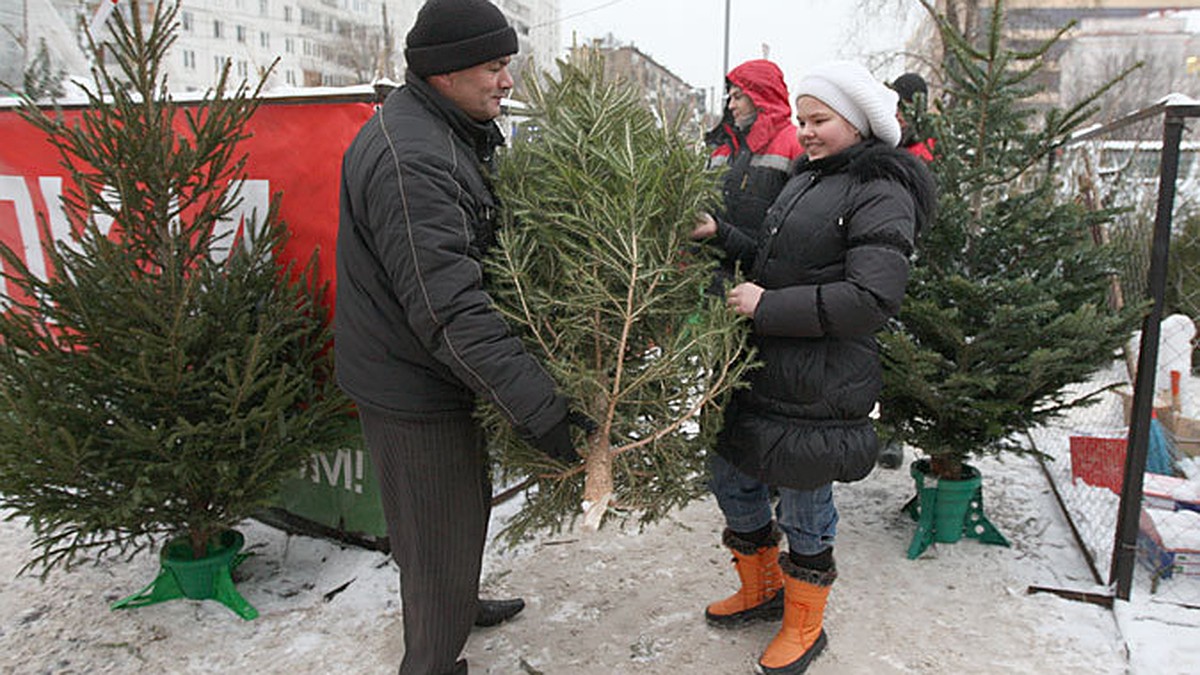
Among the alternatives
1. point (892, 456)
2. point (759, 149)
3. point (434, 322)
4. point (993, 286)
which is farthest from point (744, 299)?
point (892, 456)

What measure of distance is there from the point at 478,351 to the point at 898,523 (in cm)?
278

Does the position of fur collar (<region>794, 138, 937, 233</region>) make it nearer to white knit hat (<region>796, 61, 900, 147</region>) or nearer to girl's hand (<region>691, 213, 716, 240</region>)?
white knit hat (<region>796, 61, 900, 147</region>)

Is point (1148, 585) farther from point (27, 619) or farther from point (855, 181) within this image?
point (27, 619)

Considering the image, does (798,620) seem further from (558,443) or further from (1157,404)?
(1157,404)

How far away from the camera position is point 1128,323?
3.06 meters

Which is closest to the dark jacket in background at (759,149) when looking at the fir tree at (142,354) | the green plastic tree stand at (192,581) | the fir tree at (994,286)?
the fir tree at (994,286)

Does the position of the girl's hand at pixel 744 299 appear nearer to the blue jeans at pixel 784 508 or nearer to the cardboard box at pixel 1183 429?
the blue jeans at pixel 784 508

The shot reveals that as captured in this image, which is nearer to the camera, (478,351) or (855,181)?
(478,351)

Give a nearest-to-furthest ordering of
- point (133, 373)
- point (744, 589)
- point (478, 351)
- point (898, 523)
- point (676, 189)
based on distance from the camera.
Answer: point (478, 351), point (676, 189), point (133, 373), point (744, 589), point (898, 523)

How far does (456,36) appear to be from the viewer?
2023 millimetres

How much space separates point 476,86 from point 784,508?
164 centimetres

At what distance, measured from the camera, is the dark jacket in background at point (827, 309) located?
7.41ft

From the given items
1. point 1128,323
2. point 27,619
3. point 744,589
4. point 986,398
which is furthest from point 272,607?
point 1128,323

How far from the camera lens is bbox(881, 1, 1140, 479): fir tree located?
3125 mm
